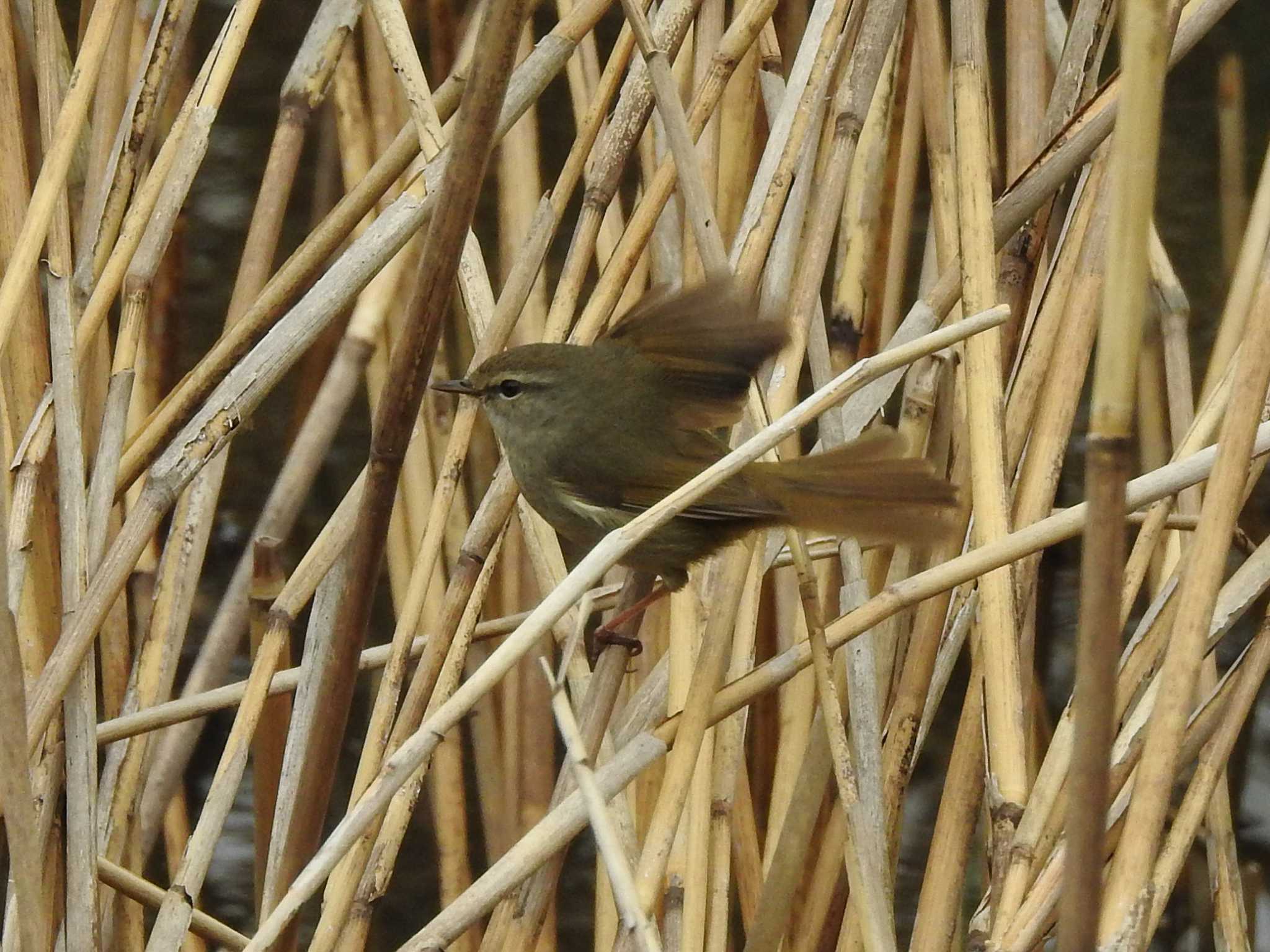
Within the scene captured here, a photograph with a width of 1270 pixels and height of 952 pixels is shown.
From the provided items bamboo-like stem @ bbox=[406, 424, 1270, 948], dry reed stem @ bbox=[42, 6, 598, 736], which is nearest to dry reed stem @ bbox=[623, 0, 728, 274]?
dry reed stem @ bbox=[42, 6, 598, 736]

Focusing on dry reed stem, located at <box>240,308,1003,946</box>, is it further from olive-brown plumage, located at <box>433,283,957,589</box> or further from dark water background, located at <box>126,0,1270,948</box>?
dark water background, located at <box>126,0,1270,948</box>

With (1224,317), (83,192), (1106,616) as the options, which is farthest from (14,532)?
(1224,317)

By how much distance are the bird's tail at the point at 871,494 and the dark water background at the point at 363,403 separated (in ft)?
5.00

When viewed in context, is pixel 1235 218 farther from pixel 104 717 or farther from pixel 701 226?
pixel 104 717

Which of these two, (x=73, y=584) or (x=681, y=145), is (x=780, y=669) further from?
(x=73, y=584)

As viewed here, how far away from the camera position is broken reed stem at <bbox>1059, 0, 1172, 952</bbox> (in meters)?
0.76

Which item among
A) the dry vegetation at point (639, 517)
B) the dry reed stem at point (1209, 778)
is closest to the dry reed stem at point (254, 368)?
the dry vegetation at point (639, 517)

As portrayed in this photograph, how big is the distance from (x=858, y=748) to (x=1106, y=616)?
2.14 feet

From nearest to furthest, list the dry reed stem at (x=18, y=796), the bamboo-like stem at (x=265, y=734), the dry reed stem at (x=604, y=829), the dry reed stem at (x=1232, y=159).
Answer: the dry reed stem at (x=604, y=829)
the dry reed stem at (x=18, y=796)
the bamboo-like stem at (x=265, y=734)
the dry reed stem at (x=1232, y=159)

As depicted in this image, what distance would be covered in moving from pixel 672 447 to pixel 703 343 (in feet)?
0.61

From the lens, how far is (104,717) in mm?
1825

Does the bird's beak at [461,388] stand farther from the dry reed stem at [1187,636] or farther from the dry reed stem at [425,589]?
the dry reed stem at [1187,636]

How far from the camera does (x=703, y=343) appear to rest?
5.17ft

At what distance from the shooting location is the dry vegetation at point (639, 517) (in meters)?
1.16
